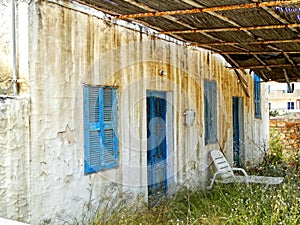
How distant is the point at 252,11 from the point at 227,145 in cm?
561

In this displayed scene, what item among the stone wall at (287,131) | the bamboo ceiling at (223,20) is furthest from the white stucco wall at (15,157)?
the stone wall at (287,131)

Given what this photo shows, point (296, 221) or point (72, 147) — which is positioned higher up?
point (72, 147)

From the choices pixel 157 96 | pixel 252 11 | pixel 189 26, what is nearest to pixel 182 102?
pixel 157 96

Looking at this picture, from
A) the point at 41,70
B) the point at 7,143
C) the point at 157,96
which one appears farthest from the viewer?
the point at 157,96

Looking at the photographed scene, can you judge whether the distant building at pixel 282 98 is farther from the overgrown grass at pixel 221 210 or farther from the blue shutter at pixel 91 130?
the blue shutter at pixel 91 130

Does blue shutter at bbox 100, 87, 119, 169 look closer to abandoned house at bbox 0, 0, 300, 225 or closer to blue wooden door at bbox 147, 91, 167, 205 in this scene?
abandoned house at bbox 0, 0, 300, 225

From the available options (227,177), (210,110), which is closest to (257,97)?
(210,110)

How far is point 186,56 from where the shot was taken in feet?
26.4

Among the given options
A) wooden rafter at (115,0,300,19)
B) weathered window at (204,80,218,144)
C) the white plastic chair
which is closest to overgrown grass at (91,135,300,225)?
the white plastic chair

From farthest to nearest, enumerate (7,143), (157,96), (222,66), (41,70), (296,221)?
(222,66), (157,96), (296,221), (41,70), (7,143)

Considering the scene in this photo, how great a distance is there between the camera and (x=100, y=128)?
5.53 meters

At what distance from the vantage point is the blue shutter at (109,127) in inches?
220

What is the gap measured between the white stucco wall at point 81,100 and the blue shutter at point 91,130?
9 cm

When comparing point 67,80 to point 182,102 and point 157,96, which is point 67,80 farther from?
point 182,102
